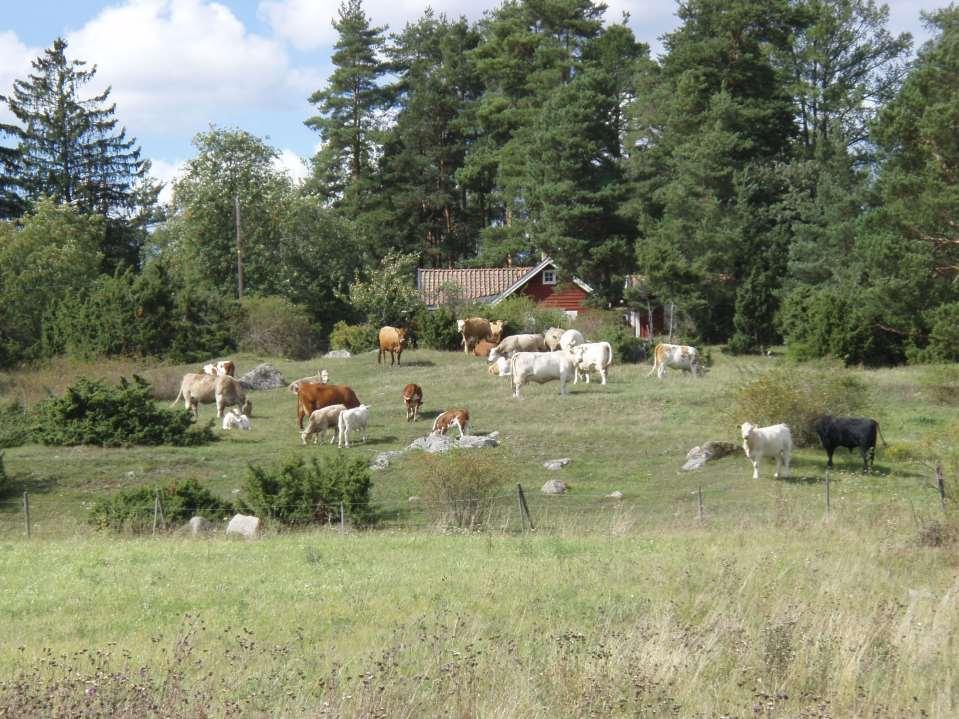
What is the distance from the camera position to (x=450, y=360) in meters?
40.4

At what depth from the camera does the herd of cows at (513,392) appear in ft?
71.2

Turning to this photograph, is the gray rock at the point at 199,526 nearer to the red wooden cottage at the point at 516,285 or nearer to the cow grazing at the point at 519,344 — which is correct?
the cow grazing at the point at 519,344

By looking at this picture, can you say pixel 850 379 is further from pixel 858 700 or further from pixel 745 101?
pixel 745 101

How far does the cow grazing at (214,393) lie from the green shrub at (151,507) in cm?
1113

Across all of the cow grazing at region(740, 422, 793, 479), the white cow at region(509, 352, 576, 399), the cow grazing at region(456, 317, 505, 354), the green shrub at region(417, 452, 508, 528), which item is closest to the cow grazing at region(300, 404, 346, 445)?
the white cow at region(509, 352, 576, 399)

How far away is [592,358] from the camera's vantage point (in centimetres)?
3206

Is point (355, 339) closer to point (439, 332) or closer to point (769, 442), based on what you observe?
point (439, 332)

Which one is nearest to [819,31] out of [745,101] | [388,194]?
[745,101]

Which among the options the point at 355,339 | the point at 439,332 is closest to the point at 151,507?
the point at 439,332

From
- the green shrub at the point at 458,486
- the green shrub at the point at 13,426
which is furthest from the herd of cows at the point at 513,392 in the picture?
the green shrub at the point at 458,486

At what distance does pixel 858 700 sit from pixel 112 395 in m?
22.0

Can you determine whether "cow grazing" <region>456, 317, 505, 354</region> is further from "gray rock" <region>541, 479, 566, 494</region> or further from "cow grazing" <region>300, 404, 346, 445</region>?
"gray rock" <region>541, 479, 566, 494</region>

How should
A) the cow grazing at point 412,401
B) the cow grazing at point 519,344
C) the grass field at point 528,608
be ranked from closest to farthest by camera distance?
the grass field at point 528,608
the cow grazing at point 412,401
the cow grazing at point 519,344

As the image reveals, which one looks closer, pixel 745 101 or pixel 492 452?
pixel 492 452
